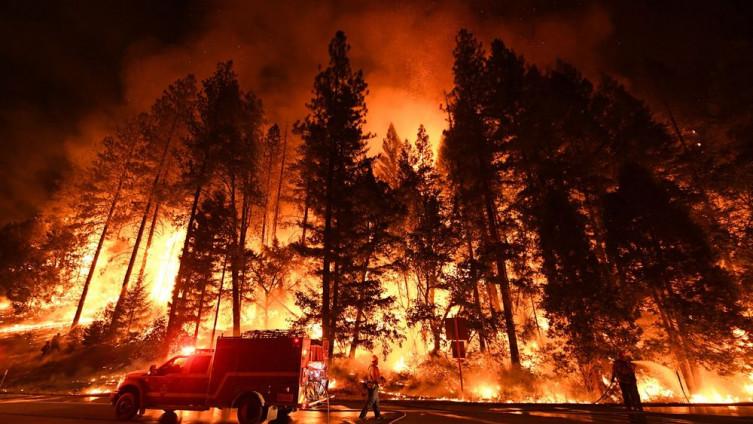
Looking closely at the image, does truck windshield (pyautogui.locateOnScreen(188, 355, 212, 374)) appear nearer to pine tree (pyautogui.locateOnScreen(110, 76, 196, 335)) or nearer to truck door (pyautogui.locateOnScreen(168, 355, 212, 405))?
truck door (pyautogui.locateOnScreen(168, 355, 212, 405))

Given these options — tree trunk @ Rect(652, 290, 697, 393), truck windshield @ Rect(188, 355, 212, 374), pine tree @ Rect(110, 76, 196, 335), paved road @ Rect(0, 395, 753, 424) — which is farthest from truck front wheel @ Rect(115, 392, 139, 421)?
pine tree @ Rect(110, 76, 196, 335)

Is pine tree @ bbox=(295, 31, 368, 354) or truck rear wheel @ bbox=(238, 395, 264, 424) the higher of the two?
pine tree @ bbox=(295, 31, 368, 354)

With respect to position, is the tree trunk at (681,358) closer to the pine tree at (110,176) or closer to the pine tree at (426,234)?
the pine tree at (426,234)

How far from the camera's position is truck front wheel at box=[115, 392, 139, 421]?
11.1m

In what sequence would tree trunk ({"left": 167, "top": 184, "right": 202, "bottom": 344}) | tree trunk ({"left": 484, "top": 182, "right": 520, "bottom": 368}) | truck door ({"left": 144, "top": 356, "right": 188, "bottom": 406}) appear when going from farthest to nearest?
tree trunk ({"left": 167, "top": 184, "right": 202, "bottom": 344}) < tree trunk ({"left": 484, "top": 182, "right": 520, "bottom": 368}) < truck door ({"left": 144, "top": 356, "right": 188, "bottom": 406})

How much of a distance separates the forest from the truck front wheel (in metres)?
8.46

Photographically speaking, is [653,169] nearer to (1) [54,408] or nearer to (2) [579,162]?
(2) [579,162]

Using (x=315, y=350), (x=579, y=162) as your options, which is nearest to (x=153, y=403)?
(x=315, y=350)

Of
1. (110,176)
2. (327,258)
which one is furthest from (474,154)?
(110,176)

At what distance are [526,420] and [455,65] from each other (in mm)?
19996

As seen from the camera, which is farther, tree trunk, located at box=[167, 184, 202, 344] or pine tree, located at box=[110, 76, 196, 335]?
pine tree, located at box=[110, 76, 196, 335]

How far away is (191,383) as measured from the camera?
1088 centimetres

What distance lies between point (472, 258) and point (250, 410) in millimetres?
13095

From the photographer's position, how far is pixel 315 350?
11.7 metres
